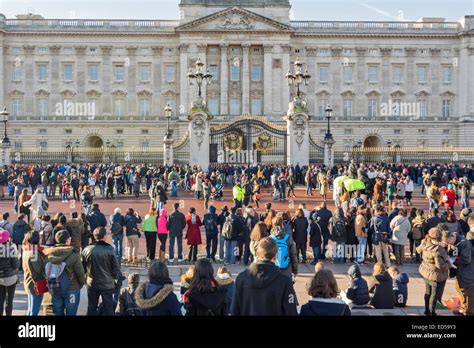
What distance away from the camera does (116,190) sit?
3272 cm

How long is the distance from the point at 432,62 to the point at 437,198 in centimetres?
4835

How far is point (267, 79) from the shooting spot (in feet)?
218

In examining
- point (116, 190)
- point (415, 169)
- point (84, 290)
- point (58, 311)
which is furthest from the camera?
point (415, 169)

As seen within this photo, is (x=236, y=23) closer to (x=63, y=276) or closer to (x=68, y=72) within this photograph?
(x=68, y=72)

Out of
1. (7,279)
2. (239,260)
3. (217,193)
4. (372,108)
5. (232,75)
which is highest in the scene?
(232,75)

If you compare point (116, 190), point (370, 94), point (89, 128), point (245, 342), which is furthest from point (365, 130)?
point (245, 342)

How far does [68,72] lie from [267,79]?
22233 mm

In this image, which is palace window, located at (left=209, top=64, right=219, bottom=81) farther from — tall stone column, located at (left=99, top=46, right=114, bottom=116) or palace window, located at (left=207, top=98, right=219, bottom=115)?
tall stone column, located at (left=99, top=46, right=114, bottom=116)

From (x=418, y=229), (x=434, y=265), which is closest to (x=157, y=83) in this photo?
(x=418, y=229)

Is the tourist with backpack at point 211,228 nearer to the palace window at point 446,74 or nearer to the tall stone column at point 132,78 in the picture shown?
the tall stone column at point 132,78

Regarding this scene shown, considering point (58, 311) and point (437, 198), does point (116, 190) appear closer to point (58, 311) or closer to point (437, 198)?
point (437, 198)

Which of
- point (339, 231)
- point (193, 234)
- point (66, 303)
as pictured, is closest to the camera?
point (66, 303)

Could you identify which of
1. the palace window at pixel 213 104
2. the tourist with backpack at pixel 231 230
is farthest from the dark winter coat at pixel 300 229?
the palace window at pixel 213 104

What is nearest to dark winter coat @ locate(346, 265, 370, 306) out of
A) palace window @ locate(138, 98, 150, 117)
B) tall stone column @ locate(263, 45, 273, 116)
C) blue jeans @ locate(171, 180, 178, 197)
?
blue jeans @ locate(171, 180, 178, 197)
